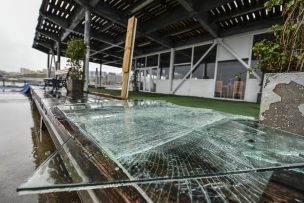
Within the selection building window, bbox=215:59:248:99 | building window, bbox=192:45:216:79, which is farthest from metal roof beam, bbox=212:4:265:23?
building window, bbox=215:59:248:99

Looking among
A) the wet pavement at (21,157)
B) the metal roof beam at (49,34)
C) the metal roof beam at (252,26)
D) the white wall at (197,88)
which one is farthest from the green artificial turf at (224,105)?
the metal roof beam at (49,34)

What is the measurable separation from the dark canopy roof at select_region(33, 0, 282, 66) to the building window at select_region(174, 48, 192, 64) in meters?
0.41

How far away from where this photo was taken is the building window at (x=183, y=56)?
8.52m

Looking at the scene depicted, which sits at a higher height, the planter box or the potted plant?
the potted plant

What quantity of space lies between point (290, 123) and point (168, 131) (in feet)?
3.66

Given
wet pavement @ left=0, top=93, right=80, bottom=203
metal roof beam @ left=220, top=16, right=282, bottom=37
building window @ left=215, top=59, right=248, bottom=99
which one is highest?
metal roof beam @ left=220, top=16, right=282, bottom=37

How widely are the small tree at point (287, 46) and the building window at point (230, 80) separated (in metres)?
5.11

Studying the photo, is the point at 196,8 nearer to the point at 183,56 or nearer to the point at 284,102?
the point at 183,56

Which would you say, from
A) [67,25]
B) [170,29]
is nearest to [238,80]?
[170,29]

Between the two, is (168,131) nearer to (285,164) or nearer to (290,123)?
(285,164)

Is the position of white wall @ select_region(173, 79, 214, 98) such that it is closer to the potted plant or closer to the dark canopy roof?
the dark canopy roof

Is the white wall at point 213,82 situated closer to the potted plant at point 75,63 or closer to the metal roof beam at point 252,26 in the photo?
the metal roof beam at point 252,26

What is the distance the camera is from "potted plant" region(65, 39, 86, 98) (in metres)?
4.71

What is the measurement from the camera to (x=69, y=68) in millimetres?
4848
